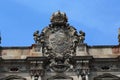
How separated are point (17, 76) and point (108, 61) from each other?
7593 mm

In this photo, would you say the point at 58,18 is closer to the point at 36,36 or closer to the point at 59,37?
the point at 59,37

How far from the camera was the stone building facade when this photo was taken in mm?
41844

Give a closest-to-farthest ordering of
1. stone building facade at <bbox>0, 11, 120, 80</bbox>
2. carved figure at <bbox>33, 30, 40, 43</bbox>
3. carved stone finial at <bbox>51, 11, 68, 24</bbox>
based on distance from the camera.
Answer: stone building facade at <bbox>0, 11, 120, 80</bbox> → carved figure at <bbox>33, 30, 40, 43</bbox> → carved stone finial at <bbox>51, 11, 68, 24</bbox>

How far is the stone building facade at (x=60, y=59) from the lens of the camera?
41.8m

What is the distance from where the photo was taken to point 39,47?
1697 inches

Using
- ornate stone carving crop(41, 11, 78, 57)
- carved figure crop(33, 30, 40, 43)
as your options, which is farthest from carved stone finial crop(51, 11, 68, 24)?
carved figure crop(33, 30, 40, 43)

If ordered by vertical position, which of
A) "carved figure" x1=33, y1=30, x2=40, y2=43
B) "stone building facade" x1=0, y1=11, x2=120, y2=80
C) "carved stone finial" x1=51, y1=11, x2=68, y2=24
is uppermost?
"carved stone finial" x1=51, y1=11, x2=68, y2=24

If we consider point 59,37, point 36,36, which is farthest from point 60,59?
point 36,36

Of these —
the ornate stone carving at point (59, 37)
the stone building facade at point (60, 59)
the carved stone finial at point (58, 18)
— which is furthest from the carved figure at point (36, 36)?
the carved stone finial at point (58, 18)

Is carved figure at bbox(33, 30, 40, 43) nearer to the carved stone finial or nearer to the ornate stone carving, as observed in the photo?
the ornate stone carving

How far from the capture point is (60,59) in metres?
42.4

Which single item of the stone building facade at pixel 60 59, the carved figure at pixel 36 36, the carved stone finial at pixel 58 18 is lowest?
the stone building facade at pixel 60 59

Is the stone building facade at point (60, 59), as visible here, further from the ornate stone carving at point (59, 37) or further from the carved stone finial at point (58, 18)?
the carved stone finial at point (58, 18)

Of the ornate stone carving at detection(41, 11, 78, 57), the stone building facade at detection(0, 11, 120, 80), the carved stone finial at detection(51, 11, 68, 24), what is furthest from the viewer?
the carved stone finial at detection(51, 11, 68, 24)
